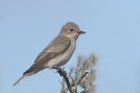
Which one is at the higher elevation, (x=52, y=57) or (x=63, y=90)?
(x=52, y=57)

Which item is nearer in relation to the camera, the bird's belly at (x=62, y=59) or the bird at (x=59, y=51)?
the bird at (x=59, y=51)

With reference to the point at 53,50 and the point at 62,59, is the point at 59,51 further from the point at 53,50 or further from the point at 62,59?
the point at 62,59

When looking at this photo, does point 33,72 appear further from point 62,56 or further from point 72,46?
point 72,46

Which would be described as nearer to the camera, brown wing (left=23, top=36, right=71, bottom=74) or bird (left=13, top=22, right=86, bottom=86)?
bird (left=13, top=22, right=86, bottom=86)

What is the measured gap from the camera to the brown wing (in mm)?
6688

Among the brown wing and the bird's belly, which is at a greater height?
the brown wing

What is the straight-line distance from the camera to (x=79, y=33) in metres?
7.67

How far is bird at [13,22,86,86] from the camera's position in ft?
21.4

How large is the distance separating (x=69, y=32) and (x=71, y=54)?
1.07 m

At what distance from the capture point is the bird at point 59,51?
6.53m

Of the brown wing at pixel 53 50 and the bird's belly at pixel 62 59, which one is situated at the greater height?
the brown wing at pixel 53 50

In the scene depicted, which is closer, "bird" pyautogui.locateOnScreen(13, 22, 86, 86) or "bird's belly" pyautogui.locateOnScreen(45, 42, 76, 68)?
"bird" pyautogui.locateOnScreen(13, 22, 86, 86)

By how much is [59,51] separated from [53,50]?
0.14m

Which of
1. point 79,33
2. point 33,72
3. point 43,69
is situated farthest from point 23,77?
point 79,33
